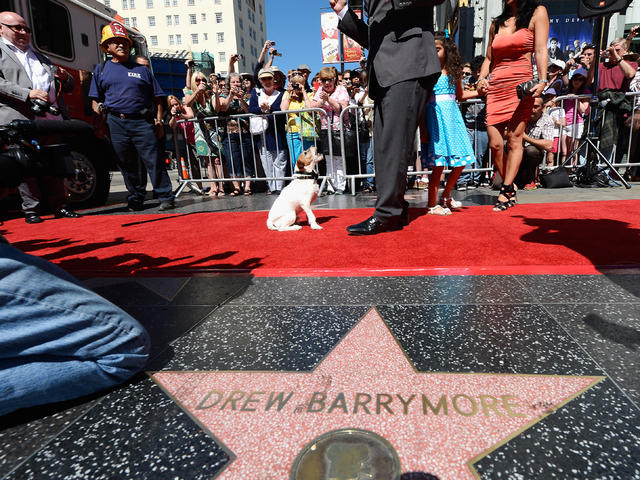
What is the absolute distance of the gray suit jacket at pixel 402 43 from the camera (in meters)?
3.12

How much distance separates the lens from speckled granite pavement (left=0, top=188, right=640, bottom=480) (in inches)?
38.0

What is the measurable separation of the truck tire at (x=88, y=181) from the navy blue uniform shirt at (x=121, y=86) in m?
1.01

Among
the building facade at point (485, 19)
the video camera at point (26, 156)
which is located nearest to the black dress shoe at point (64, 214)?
the video camera at point (26, 156)

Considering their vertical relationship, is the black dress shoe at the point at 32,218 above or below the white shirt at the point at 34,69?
below

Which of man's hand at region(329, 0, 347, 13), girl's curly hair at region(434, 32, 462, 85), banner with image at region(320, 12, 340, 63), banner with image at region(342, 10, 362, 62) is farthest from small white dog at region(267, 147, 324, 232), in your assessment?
banner with image at region(320, 12, 340, 63)

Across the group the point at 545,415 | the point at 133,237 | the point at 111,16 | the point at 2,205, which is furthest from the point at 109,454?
the point at 111,16

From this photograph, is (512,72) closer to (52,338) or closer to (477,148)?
(477,148)

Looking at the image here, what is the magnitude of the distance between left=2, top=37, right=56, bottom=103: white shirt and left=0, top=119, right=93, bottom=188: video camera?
185 inches

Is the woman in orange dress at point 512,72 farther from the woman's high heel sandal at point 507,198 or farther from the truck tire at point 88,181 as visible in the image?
the truck tire at point 88,181

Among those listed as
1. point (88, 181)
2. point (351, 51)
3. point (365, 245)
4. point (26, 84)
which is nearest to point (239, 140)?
point (88, 181)

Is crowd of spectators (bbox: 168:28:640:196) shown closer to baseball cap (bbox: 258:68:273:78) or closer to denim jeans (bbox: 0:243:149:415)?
→ baseball cap (bbox: 258:68:273:78)

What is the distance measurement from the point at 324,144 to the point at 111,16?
5.52m

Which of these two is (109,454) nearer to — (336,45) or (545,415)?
(545,415)

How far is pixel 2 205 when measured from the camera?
610 cm
